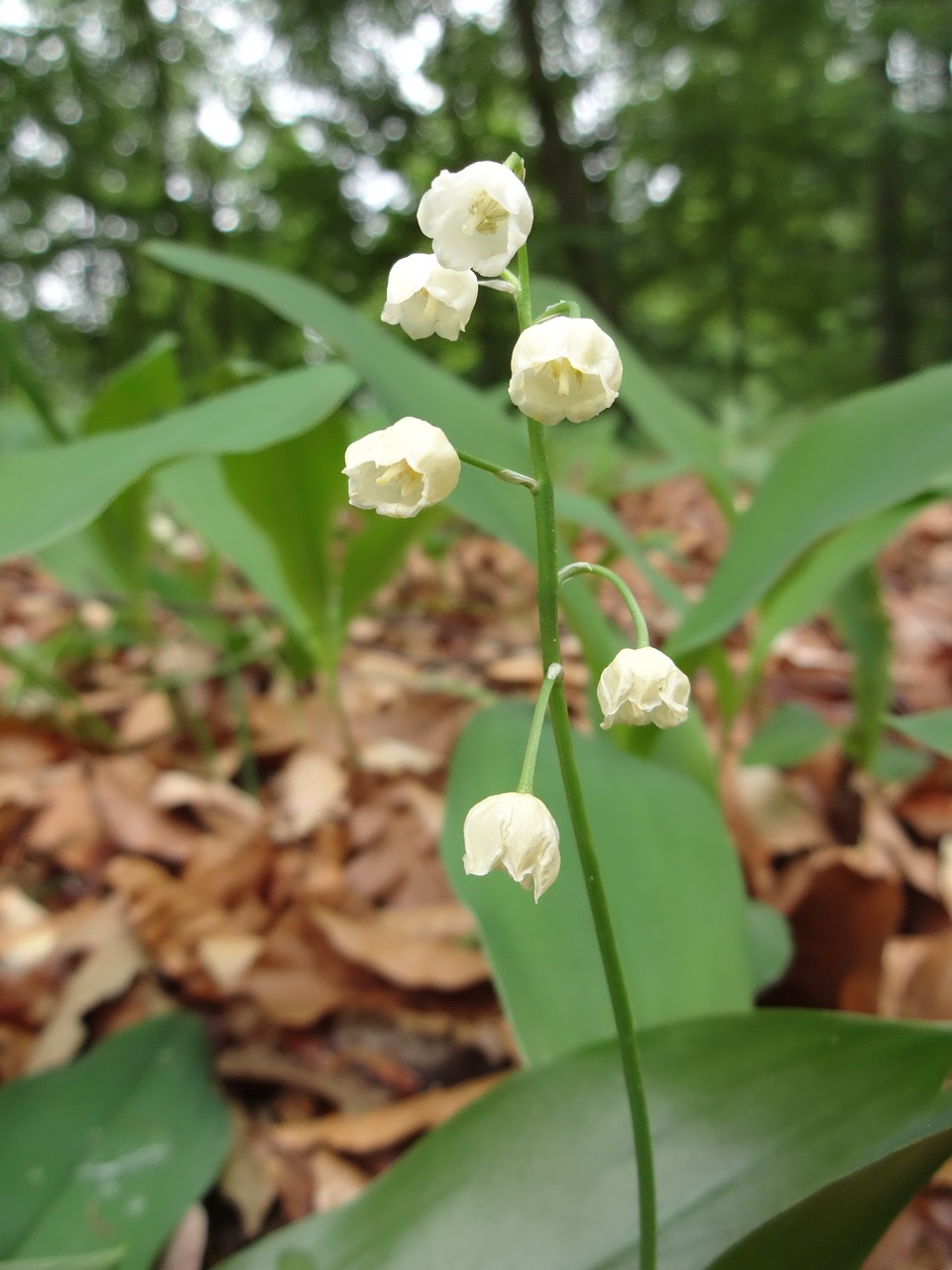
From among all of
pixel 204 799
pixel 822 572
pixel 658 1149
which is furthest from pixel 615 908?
pixel 204 799

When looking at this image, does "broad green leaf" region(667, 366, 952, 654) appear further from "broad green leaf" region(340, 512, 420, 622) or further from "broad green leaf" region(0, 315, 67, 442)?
"broad green leaf" region(0, 315, 67, 442)

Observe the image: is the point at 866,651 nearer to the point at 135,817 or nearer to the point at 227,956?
the point at 227,956

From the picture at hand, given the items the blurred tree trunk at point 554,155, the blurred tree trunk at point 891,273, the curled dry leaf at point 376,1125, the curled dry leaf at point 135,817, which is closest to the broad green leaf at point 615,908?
the curled dry leaf at point 376,1125

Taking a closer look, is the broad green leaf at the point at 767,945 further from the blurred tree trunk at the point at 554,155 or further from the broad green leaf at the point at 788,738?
the blurred tree trunk at the point at 554,155

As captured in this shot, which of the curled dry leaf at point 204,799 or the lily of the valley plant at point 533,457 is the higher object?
the lily of the valley plant at point 533,457

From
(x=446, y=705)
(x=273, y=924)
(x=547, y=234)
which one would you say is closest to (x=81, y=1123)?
(x=273, y=924)

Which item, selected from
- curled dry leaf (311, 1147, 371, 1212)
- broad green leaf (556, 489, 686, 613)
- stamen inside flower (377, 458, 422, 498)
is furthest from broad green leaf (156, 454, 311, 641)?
stamen inside flower (377, 458, 422, 498)

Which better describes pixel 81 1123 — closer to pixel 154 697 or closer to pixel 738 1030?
pixel 738 1030
